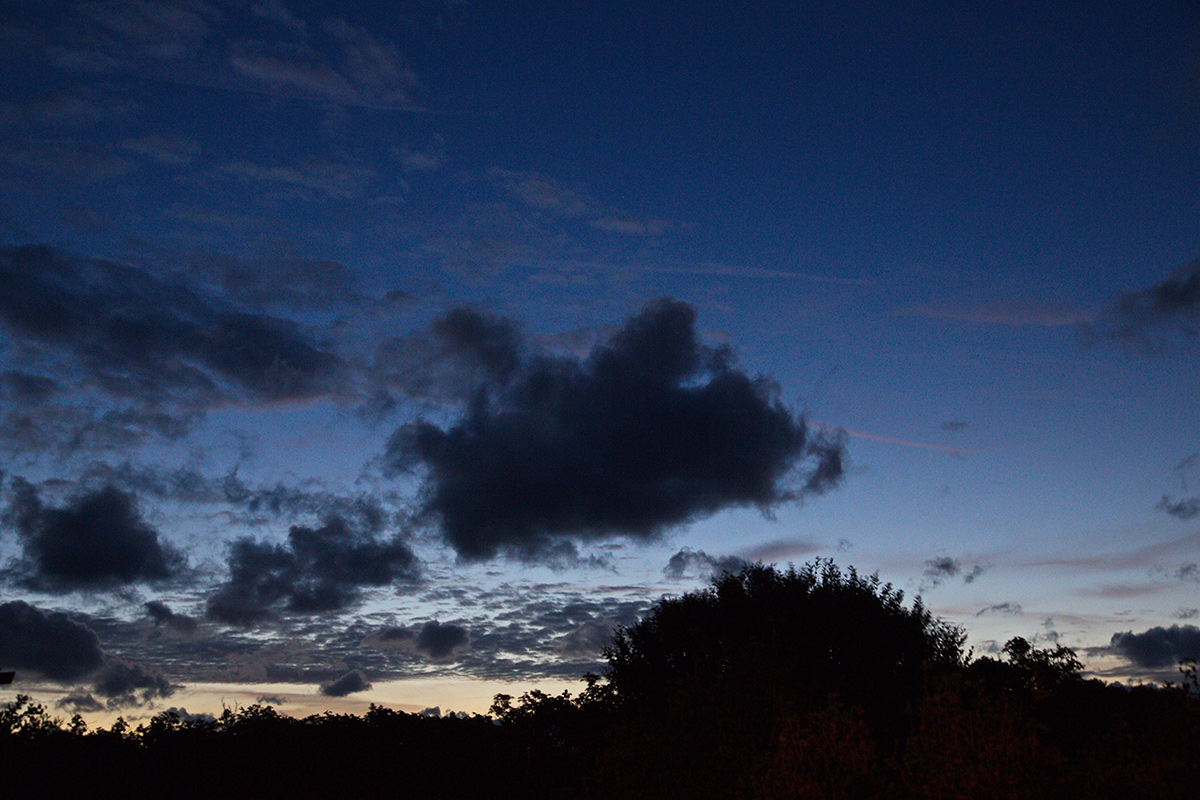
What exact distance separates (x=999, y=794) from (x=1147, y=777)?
3229 mm

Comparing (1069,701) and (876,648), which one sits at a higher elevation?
(876,648)

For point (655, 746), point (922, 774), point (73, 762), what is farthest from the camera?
point (73, 762)

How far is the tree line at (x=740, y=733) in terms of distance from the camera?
1576 cm

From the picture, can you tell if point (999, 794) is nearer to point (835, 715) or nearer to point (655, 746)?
point (835, 715)

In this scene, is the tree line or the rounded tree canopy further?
the rounded tree canopy

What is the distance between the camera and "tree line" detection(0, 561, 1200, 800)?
620 inches

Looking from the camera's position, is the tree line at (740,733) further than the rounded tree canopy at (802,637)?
No

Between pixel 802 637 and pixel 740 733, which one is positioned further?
pixel 802 637

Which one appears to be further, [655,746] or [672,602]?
[672,602]

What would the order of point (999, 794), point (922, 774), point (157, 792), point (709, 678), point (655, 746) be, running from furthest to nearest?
point (157, 792)
point (709, 678)
point (655, 746)
point (922, 774)
point (999, 794)

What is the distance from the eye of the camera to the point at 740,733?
26.4m

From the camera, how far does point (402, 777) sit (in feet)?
159

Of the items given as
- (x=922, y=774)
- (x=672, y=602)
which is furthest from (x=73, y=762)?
(x=922, y=774)

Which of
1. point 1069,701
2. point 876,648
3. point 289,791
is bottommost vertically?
point 289,791
